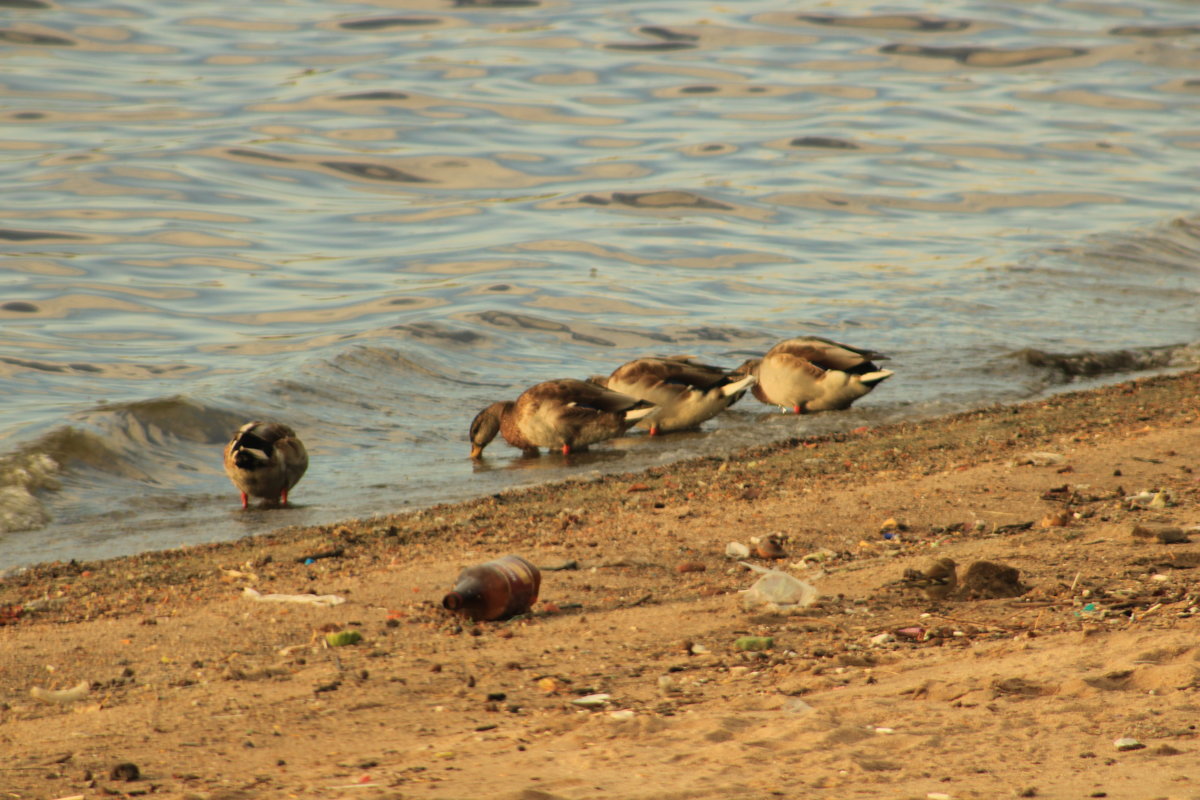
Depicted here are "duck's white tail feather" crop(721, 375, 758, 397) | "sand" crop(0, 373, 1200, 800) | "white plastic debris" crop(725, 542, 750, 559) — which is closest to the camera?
"sand" crop(0, 373, 1200, 800)

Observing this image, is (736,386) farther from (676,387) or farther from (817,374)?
(817,374)

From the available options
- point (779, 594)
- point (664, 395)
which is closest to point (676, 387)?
point (664, 395)

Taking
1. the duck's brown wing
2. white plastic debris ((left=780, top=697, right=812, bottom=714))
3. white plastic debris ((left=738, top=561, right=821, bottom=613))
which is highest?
white plastic debris ((left=780, top=697, right=812, bottom=714))

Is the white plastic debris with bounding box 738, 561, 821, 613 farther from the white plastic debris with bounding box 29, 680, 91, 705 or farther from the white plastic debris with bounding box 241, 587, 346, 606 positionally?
the white plastic debris with bounding box 29, 680, 91, 705

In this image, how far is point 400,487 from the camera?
28.8ft

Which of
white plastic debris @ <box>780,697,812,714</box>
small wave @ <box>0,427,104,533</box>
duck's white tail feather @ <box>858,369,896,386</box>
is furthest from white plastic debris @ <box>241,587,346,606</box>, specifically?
duck's white tail feather @ <box>858,369,896,386</box>

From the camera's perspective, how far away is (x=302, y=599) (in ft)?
17.1

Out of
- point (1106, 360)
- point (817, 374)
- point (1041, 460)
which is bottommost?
point (1106, 360)

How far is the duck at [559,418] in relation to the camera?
9.67 m

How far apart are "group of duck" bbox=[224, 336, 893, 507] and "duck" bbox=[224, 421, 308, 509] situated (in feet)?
5.55

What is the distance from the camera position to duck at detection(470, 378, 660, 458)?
9.67m

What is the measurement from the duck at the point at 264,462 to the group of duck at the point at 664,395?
169 cm

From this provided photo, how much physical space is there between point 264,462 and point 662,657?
4317mm

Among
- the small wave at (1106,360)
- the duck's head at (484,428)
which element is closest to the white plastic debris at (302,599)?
the duck's head at (484,428)
